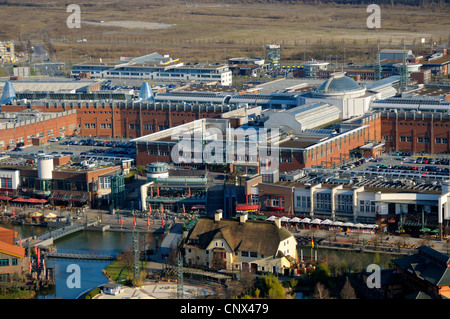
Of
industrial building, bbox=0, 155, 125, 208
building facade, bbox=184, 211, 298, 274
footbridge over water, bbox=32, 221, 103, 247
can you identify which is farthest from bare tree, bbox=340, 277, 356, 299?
industrial building, bbox=0, 155, 125, 208

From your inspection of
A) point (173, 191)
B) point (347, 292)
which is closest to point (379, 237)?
point (347, 292)

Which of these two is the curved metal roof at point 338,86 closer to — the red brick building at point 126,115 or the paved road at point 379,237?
the red brick building at point 126,115

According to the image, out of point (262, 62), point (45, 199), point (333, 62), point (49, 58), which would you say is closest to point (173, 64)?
point (262, 62)

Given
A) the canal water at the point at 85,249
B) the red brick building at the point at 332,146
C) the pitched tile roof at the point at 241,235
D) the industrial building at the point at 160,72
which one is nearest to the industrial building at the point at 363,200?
the red brick building at the point at 332,146

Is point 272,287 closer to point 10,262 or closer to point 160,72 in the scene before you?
point 10,262

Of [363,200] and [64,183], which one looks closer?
[363,200]

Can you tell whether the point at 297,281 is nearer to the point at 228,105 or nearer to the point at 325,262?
the point at 325,262

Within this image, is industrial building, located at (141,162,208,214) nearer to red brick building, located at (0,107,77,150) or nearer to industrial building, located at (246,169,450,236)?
industrial building, located at (246,169,450,236)
